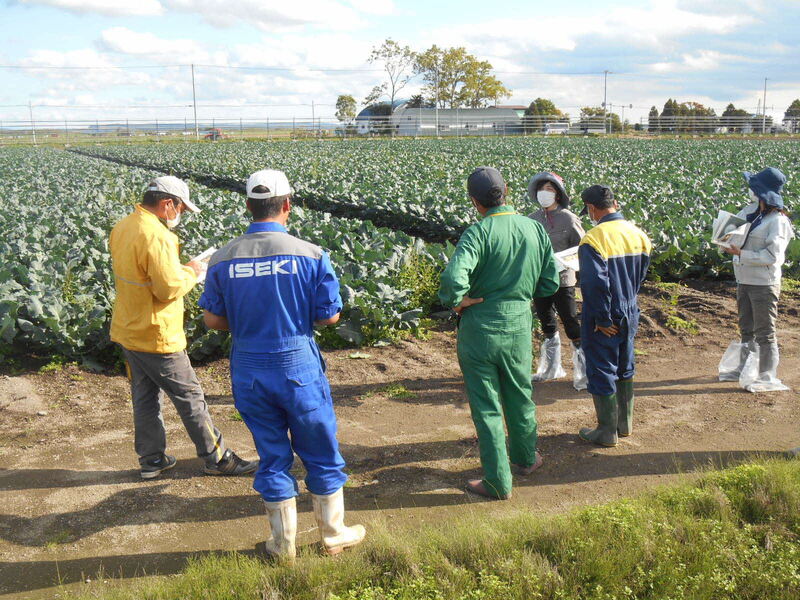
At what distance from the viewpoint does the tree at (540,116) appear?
7405cm

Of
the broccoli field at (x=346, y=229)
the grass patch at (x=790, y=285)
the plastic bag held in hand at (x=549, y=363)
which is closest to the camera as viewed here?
the plastic bag held in hand at (x=549, y=363)

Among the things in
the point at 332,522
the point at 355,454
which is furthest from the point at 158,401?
the point at 332,522

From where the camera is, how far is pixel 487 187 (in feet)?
13.9

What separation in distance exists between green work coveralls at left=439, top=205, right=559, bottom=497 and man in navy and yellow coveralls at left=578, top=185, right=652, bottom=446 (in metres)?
0.62

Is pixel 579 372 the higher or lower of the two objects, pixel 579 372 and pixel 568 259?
the lower

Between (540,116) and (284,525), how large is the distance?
76292 millimetres

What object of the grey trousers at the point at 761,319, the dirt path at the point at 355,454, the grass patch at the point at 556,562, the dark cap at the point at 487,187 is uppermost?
the dark cap at the point at 487,187

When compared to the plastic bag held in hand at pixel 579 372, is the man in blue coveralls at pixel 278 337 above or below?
above

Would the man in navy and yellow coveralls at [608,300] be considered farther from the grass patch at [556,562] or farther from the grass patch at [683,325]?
the grass patch at [683,325]

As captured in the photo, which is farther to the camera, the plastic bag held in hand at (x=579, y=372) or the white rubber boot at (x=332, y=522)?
the plastic bag held in hand at (x=579, y=372)

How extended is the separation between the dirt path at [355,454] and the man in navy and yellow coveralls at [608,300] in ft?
1.37

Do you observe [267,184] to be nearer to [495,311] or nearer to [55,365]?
[495,311]

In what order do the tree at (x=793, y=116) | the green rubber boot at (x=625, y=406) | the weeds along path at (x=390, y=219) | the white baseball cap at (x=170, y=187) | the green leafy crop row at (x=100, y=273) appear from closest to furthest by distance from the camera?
the white baseball cap at (x=170, y=187) → the green rubber boot at (x=625, y=406) → the green leafy crop row at (x=100, y=273) → the weeds along path at (x=390, y=219) → the tree at (x=793, y=116)

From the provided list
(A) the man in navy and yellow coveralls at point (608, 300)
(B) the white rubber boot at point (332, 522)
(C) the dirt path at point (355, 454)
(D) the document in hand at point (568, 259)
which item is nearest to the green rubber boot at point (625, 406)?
(A) the man in navy and yellow coveralls at point (608, 300)
